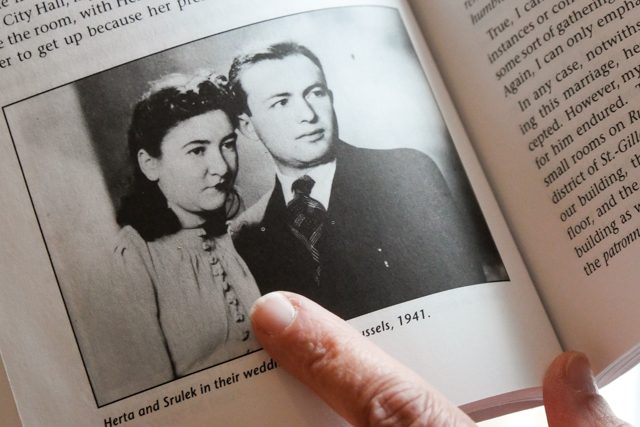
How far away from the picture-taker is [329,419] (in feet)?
1.83

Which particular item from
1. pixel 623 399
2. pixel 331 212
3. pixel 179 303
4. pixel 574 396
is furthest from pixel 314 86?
pixel 623 399

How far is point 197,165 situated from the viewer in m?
0.58

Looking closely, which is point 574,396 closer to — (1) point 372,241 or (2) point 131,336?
(1) point 372,241

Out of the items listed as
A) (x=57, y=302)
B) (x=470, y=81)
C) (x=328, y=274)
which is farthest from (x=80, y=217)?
(x=470, y=81)

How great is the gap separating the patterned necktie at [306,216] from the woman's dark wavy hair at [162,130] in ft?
0.15

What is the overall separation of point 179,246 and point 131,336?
8cm

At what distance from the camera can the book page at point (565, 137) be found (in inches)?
23.1

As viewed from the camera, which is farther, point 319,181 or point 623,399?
point 623,399

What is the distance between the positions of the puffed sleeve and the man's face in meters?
0.14

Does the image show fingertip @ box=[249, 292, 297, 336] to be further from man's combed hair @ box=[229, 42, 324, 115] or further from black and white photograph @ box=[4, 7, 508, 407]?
man's combed hair @ box=[229, 42, 324, 115]

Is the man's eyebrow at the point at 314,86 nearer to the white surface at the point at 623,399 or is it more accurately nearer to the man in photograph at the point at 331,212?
the man in photograph at the point at 331,212

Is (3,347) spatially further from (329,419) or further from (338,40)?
(338,40)

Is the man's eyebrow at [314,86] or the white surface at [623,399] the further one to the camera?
the white surface at [623,399]

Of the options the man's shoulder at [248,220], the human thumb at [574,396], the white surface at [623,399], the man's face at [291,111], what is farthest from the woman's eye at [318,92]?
the white surface at [623,399]
